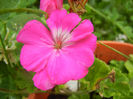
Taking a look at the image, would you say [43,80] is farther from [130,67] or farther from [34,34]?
[130,67]

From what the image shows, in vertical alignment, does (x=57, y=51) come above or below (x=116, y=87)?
above

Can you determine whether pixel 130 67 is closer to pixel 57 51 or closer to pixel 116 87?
pixel 116 87

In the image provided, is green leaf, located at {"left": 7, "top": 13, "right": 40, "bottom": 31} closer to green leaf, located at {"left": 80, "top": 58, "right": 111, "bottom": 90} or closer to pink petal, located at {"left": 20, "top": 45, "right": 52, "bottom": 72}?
pink petal, located at {"left": 20, "top": 45, "right": 52, "bottom": 72}

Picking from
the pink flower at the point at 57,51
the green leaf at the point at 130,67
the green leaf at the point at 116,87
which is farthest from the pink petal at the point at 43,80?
the green leaf at the point at 130,67

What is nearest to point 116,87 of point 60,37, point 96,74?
point 96,74

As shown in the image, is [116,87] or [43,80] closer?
[43,80]

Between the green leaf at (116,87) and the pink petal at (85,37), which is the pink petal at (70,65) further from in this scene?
the green leaf at (116,87)
